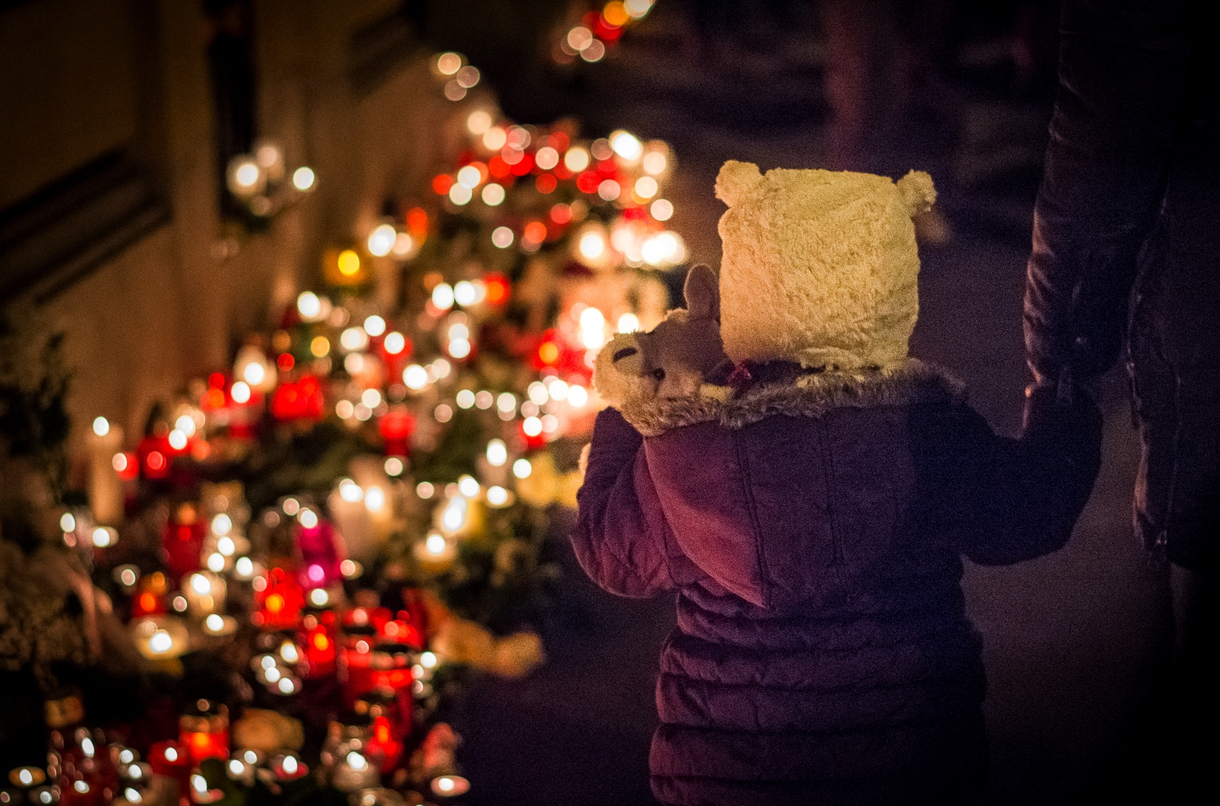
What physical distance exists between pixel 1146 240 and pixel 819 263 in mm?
605

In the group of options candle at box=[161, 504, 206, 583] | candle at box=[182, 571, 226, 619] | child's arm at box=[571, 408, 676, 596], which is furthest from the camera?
candle at box=[161, 504, 206, 583]

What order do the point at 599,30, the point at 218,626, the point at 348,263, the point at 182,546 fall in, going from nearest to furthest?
the point at 218,626 → the point at 182,546 → the point at 348,263 → the point at 599,30

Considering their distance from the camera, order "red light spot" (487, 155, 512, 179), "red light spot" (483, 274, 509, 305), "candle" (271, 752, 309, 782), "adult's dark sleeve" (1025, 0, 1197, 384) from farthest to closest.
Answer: "red light spot" (487, 155, 512, 179) < "red light spot" (483, 274, 509, 305) < "candle" (271, 752, 309, 782) < "adult's dark sleeve" (1025, 0, 1197, 384)

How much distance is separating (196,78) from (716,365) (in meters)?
3.82

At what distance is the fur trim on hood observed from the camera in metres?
2.33

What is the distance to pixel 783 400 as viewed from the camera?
7.64ft

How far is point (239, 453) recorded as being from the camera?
505 centimetres

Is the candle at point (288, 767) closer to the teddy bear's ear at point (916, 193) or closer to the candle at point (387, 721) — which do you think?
the candle at point (387, 721)

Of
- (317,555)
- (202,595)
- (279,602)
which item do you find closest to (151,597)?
(202,595)

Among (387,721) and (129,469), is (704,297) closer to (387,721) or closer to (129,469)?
(387,721)

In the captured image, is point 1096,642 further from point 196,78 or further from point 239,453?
point 196,78

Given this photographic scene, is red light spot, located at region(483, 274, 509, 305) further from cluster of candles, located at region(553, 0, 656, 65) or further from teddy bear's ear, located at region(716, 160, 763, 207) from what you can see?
cluster of candles, located at region(553, 0, 656, 65)

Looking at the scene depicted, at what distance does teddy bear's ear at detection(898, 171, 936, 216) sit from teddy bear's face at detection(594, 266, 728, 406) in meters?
0.35

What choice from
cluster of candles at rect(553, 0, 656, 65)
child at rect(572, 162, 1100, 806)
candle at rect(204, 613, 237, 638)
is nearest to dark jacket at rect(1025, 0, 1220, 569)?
child at rect(572, 162, 1100, 806)
